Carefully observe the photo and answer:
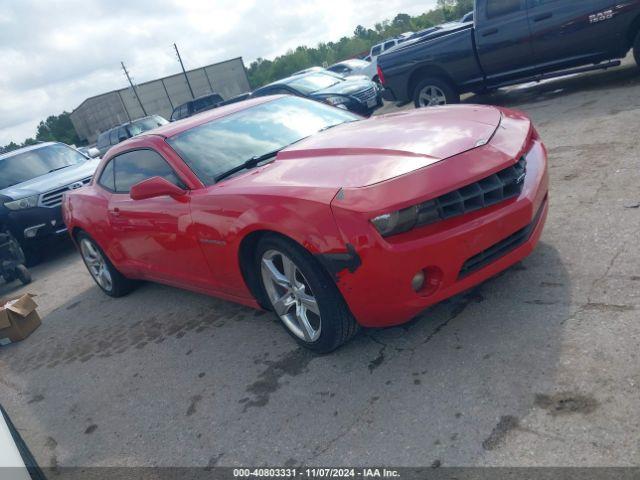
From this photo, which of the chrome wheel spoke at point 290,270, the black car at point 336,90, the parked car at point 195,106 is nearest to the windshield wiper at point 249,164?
the chrome wheel spoke at point 290,270

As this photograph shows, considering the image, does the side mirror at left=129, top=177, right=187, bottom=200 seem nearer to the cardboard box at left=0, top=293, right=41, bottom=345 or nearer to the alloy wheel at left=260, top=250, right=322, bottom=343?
the alloy wheel at left=260, top=250, right=322, bottom=343

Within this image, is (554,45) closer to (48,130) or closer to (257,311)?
(257,311)

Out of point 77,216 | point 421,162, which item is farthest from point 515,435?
point 77,216

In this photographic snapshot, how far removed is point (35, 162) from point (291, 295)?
8.07 meters

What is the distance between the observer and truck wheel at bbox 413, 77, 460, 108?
9.23 metres

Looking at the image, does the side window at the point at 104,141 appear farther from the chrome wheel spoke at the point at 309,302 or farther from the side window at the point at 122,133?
the chrome wheel spoke at the point at 309,302

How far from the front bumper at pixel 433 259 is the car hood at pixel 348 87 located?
961 centimetres

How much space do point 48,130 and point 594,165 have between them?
112840 millimetres

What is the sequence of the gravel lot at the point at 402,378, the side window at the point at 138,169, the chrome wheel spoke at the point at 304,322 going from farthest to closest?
the side window at the point at 138,169, the chrome wheel spoke at the point at 304,322, the gravel lot at the point at 402,378

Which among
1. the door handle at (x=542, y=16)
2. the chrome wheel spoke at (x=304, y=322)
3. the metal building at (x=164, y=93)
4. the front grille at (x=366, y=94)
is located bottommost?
the chrome wheel spoke at (x=304, y=322)

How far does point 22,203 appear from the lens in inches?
320

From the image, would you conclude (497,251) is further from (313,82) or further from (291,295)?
(313,82)

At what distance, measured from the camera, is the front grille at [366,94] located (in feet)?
39.4

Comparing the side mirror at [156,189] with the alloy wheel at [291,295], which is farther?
the side mirror at [156,189]
